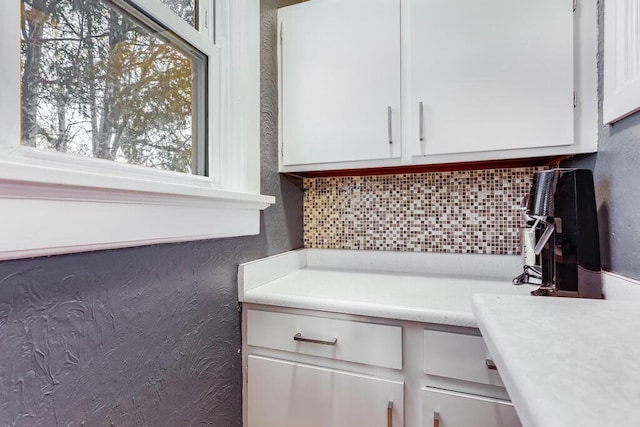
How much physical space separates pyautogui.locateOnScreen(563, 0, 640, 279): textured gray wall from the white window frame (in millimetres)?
1091

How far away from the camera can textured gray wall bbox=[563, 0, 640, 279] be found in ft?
2.72

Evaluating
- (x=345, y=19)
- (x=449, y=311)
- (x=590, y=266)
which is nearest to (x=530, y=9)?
(x=345, y=19)

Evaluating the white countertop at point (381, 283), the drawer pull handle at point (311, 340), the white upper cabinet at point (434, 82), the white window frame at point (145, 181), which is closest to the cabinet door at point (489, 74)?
the white upper cabinet at point (434, 82)

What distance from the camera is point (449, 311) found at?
0.94 meters

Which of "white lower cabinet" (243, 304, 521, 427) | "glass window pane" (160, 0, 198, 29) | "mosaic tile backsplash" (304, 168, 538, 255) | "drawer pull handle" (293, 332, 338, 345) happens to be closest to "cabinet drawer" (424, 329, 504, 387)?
"white lower cabinet" (243, 304, 521, 427)

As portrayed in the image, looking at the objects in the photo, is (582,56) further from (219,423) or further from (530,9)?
(219,423)

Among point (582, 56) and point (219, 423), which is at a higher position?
point (582, 56)

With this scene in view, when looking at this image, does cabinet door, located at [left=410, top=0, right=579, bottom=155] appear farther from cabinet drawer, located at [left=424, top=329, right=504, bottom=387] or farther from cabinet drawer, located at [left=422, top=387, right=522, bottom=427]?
cabinet drawer, located at [left=422, top=387, right=522, bottom=427]

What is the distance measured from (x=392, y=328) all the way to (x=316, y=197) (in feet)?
2.93

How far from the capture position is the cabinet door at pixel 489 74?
3.61ft

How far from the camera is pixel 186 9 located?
111 centimetres

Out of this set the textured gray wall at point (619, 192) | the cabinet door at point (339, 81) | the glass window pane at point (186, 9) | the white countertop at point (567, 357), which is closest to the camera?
the white countertop at point (567, 357)

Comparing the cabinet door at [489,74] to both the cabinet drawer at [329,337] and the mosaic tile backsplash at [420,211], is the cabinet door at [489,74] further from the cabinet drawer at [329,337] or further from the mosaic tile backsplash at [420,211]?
the cabinet drawer at [329,337]

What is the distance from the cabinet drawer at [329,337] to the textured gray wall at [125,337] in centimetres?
11
